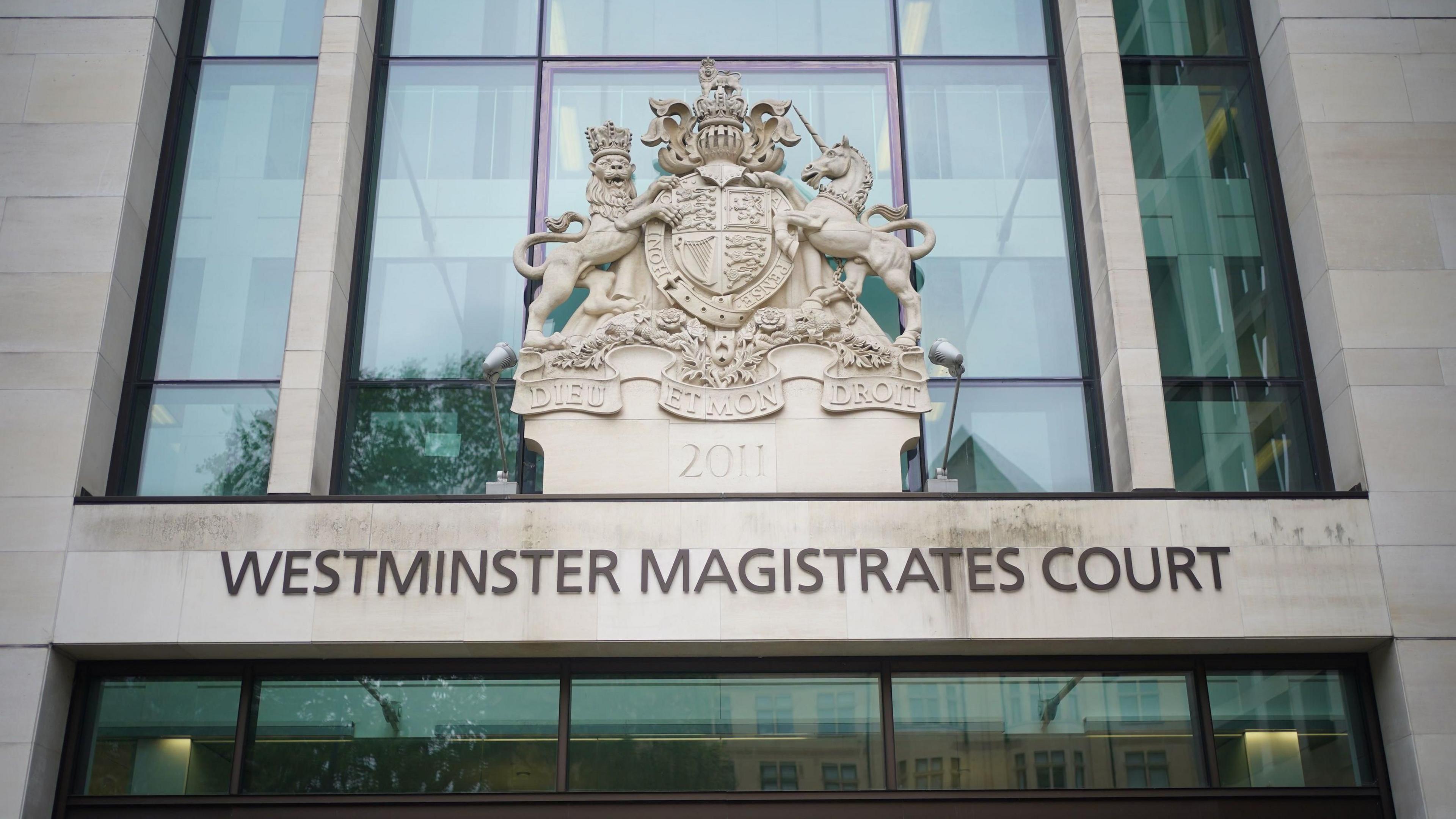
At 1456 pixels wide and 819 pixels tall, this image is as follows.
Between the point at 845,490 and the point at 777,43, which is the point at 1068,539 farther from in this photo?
the point at 777,43

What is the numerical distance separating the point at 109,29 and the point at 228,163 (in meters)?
1.89

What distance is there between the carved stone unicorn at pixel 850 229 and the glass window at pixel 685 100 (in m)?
0.61

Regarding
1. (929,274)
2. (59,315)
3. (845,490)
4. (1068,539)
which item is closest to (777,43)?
(929,274)

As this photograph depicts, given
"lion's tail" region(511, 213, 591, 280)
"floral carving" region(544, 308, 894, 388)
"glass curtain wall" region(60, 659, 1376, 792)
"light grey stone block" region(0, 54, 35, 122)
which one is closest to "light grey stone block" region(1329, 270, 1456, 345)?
"glass curtain wall" region(60, 659, 1376, 792)

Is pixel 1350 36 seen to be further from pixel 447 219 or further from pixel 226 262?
pixel 226 262

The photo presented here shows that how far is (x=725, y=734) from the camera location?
13.3 meters

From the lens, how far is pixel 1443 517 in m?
13.3

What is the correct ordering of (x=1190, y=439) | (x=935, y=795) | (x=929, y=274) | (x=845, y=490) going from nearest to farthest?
(x=935, y=795) < (x=845, y=490) < (x=1190, y=439) < (x=929, y=274)

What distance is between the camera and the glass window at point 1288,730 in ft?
43.3

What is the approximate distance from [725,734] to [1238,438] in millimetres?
6368

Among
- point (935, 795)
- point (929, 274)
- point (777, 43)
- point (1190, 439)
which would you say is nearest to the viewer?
point (935, 795)

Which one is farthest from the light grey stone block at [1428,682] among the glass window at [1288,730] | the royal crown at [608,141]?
the royal crown at [608,141]

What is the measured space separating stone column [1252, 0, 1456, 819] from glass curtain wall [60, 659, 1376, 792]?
0.81m

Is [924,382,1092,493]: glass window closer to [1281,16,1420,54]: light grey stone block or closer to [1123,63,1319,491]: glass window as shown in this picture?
[1123,63,1319,491]: glass window
